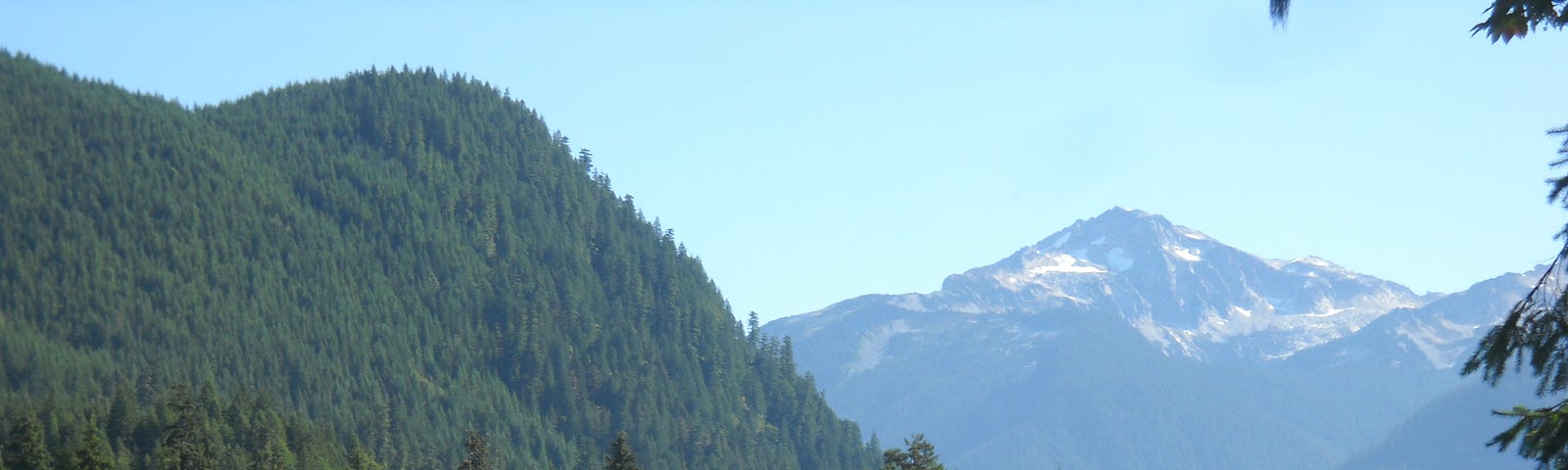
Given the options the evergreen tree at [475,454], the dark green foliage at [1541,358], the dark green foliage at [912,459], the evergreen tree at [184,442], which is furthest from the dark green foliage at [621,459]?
the dark green foliage at [1541,358]

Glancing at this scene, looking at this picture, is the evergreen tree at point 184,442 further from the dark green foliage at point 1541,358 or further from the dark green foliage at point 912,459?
the dark green foliage at point 1541,358

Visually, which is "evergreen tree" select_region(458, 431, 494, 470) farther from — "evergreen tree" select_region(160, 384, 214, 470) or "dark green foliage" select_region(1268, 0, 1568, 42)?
"dark green foliage" select_region(1268, 0, 1568, 42)

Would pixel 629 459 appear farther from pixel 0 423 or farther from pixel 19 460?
pixel 0 423

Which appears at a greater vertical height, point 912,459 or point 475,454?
point 475,454

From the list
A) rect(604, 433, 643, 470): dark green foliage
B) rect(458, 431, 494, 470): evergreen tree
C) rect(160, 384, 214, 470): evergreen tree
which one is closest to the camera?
rect(604, 433, 643, 470): dark green foliage

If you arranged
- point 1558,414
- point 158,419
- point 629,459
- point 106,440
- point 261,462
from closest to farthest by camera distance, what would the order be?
1. point 1558,414
2. point 629,459
3. point 261,462
4. point 106,440
5. point 158,419

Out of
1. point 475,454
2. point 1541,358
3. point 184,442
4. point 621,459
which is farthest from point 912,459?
point 1541,358

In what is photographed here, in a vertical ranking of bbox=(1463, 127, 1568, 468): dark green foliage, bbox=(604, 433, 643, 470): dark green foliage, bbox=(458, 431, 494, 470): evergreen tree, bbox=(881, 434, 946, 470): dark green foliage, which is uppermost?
bbox=(458, 431, 494, 470): evergreen tree

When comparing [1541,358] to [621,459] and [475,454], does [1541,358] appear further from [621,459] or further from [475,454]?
[475,454]

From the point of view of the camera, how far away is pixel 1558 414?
66.7ft

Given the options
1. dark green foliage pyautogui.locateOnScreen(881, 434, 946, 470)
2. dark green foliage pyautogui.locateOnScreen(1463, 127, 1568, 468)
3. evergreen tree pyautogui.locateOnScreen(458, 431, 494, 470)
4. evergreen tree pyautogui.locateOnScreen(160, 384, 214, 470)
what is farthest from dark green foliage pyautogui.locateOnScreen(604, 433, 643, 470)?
dark green foliage pyautogui.locateOnScreen(1463, 127, 1568, 468)

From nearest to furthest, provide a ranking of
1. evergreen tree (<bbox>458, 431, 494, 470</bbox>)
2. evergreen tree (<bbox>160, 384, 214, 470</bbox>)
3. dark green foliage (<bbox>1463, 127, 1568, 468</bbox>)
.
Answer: dark green foliage (<bbox>1463, 127, 1568, 468</bbox>), evergreen tree (<bbox>458, 431, 494, 470</bbox>), evergreen tree (<bbox>160, 384, 214, 470</bbox>)

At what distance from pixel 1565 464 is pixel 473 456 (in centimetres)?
6217

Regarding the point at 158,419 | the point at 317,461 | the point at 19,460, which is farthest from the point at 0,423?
the point at 19,460
